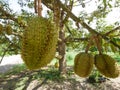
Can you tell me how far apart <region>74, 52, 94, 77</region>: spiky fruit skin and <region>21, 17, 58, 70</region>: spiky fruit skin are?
1.03 feet

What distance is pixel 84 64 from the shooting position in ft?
4.33

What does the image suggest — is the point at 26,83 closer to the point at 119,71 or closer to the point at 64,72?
the point at 64,72

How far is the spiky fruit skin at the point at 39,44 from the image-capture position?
994 millimetres

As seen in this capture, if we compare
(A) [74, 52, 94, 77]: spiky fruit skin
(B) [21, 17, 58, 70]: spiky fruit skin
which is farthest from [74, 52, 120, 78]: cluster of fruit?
(B) [21, 17, 58, 70]: spiky fruit skin

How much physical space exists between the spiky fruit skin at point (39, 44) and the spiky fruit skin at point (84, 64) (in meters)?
0.31

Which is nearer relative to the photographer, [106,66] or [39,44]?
[39,44]

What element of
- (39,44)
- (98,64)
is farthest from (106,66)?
(39,44)

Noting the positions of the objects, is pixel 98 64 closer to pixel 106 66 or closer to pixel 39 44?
pixel 106 66

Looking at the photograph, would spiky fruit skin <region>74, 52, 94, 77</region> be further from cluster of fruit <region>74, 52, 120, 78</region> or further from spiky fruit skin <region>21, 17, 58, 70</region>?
spiky fruit skin <region>21, 17, 58, 70</region>

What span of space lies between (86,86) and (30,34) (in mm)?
6684

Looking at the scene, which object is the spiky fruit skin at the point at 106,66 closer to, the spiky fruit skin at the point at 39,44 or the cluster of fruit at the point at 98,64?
the cluster of fruit at the point at 98,64

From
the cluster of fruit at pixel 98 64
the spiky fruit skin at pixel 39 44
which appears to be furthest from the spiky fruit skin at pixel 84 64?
the spiky fruit skin at pixel 39 44

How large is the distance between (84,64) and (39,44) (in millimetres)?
387

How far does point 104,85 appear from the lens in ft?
25.2
